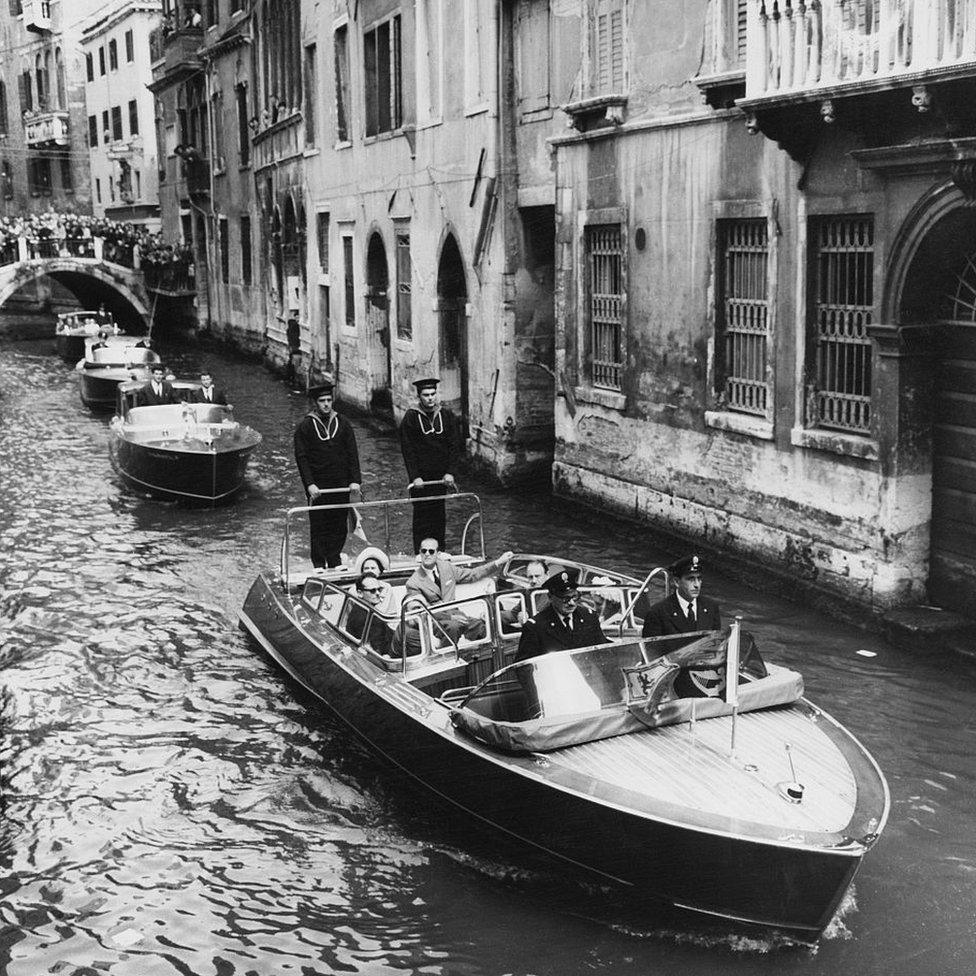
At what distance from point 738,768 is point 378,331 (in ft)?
58.5

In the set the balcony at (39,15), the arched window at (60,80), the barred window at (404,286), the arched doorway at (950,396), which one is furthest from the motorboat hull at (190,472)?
the balcony at (39,15)

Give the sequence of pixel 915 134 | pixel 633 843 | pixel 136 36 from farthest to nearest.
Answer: pixel 136 36 < pixel 915 134 < pixel 633 843

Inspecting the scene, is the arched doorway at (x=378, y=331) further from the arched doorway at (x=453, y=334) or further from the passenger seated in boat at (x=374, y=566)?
the passenger seated in boat at (x=374, y=566)

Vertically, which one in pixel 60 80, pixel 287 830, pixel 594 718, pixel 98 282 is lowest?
pixel 287 830

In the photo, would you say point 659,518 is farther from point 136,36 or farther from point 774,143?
point 136,36

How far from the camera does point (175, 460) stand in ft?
55.9

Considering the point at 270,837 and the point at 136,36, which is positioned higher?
the point at 136,36

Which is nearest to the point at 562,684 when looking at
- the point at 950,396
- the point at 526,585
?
the point at 526,585

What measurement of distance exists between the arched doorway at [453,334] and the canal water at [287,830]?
7069mm

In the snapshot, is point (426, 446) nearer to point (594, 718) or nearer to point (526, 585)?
point (526, 585)

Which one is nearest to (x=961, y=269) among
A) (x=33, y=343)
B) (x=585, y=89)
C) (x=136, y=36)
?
(x=585, y=89)

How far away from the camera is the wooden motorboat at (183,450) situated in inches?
670

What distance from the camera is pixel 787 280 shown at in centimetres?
1213

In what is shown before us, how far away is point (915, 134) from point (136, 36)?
44.9 m
